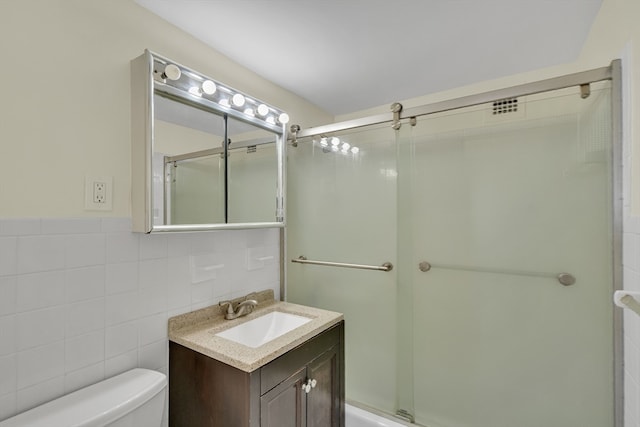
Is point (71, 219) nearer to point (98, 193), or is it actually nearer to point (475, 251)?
point (98, 193)

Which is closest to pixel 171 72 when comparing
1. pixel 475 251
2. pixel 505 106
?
pixel 505 106

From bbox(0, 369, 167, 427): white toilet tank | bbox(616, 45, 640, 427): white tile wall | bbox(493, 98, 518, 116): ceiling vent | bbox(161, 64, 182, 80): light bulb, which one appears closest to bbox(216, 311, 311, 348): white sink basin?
bbox(0, 369, 167, 427): white toilet tank

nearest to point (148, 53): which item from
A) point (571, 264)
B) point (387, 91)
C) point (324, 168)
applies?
point (324, 168)

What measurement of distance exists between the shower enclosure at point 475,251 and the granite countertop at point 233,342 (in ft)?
1.36

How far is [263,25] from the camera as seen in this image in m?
1.29

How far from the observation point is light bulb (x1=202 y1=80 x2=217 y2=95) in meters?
1.31

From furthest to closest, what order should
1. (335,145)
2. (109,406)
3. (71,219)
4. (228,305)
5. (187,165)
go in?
(335,145) → (228,305) → (187,165) → (71,219) → (109,406)

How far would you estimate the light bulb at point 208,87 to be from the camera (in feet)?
4.29

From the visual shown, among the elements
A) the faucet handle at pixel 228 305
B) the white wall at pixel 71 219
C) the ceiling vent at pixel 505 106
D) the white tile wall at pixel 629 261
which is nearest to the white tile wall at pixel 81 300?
the white wall at pixel 71 219

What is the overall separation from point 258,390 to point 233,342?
22 cm

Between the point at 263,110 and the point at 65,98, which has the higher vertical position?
the point at 263,110

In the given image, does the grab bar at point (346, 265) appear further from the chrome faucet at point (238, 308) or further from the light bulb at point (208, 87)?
the light bulb at point (208, 87)

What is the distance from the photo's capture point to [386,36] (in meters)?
1.37

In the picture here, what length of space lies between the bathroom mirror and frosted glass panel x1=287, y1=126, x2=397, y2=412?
9.7 inches
